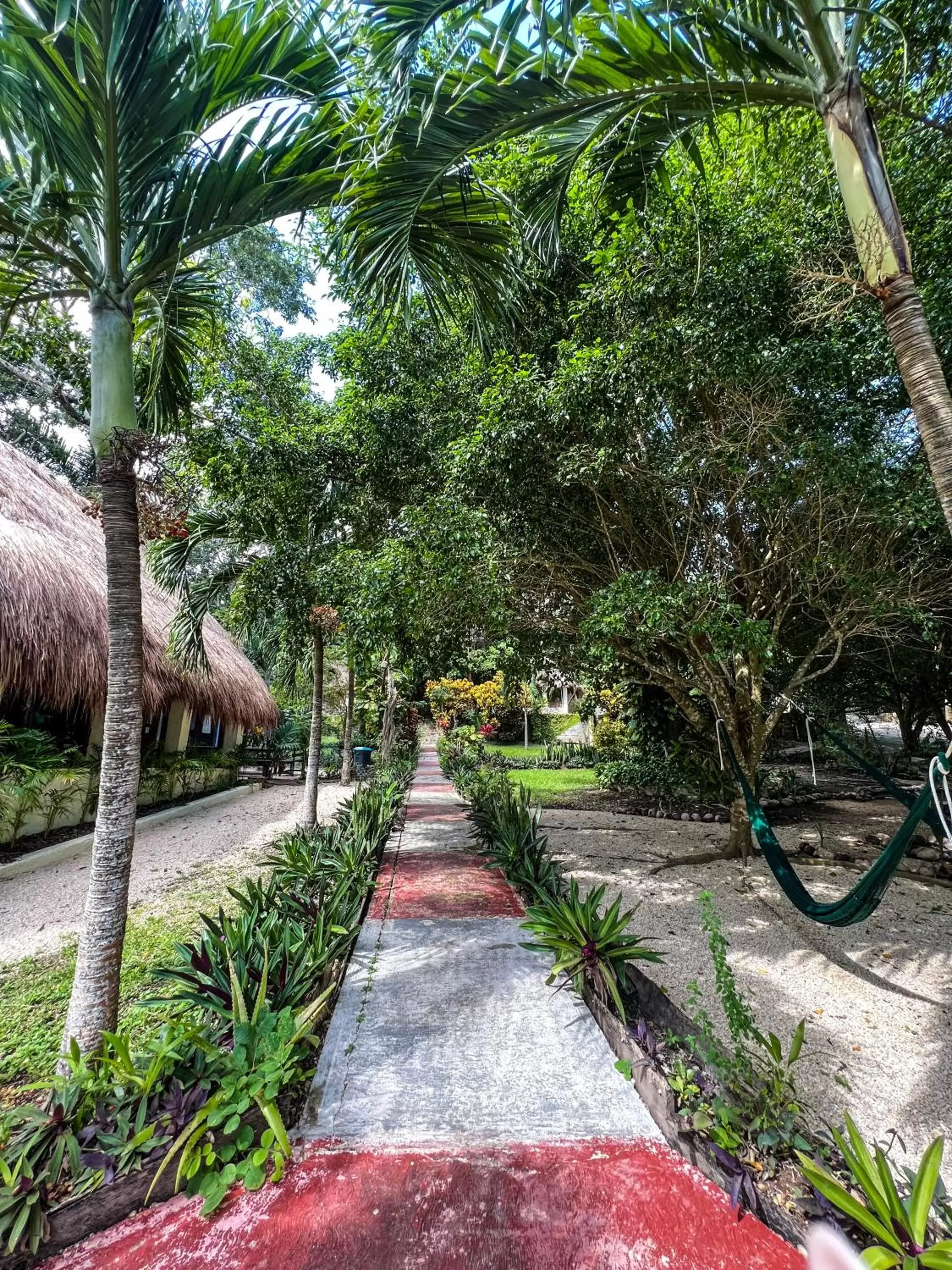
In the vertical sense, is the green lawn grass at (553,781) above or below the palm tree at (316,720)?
below

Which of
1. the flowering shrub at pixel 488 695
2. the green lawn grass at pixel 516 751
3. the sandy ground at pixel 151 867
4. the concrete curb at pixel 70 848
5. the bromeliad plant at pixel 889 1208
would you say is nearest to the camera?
the bromeliad plant at pixel 889 1208

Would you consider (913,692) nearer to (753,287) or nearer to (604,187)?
(753,287)

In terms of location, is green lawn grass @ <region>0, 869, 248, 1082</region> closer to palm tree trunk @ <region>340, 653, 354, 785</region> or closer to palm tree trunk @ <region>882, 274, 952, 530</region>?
palm tree trunk @ <region>882, 274, 952, 530</region>

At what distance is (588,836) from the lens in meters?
7.05

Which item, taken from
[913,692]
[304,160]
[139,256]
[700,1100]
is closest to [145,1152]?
[700,1100]

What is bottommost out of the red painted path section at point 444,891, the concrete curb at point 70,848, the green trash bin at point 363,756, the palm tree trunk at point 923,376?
the red painted path section at point 444,891

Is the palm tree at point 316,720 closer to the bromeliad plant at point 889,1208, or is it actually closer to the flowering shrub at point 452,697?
the bromeliad plant at point 889,1208

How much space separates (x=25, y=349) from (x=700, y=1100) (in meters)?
4.74

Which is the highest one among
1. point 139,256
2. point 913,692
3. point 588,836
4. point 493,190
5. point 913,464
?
point 493,190

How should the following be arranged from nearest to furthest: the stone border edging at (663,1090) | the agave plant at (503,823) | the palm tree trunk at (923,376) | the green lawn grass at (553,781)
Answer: the stone border edging at (663,1090), the palm tree trunk at (923,376), the agave plant at (503,823), the green lawn grass at (553,781)

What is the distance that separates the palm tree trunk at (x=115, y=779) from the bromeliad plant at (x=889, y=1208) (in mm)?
2348

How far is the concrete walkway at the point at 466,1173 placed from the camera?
140 centimetres

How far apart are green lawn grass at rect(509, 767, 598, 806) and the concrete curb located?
551 centimetres

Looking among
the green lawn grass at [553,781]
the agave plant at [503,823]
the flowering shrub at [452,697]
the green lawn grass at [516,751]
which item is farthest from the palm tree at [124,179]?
the green lawn grass at [516,751]
